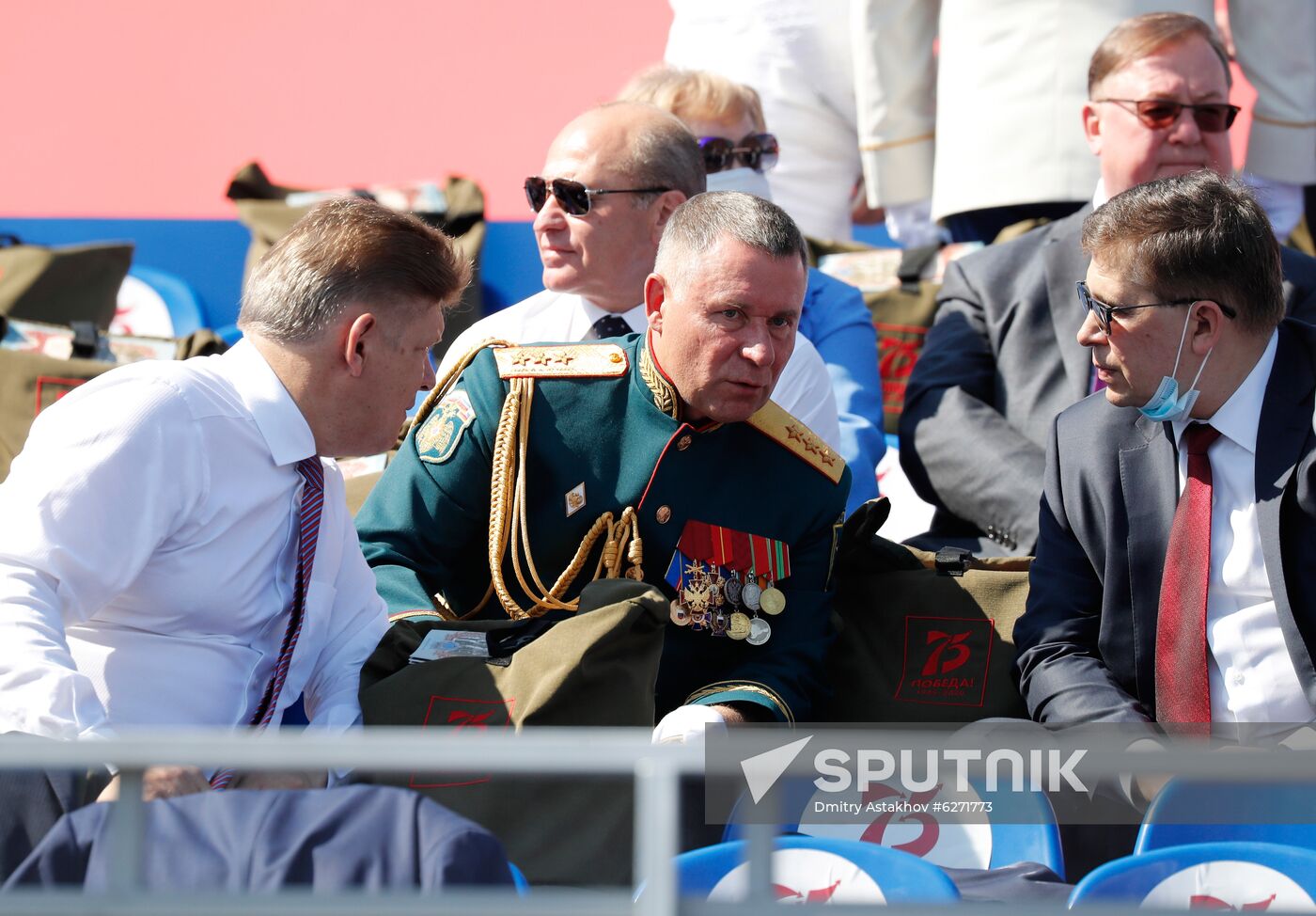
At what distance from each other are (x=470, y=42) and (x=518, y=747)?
5.91 meters

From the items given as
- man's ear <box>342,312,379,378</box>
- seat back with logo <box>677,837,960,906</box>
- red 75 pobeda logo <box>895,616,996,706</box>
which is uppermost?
man's ear <box>342,312,379,378</box>

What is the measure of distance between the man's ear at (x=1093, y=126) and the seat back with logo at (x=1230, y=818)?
1996 millimetres

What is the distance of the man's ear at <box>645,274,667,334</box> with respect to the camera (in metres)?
3.06

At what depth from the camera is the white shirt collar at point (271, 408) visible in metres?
2.54

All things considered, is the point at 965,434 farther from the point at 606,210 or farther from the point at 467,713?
the point at 467,713

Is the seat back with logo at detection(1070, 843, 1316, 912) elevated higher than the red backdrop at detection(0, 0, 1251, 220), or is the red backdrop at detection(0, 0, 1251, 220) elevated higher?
the red backdrop at detection(0, 0, 1251, 220)

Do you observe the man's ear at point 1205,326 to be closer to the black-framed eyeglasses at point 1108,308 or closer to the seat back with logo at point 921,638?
the black-framed eyeglasses at point 1108,308

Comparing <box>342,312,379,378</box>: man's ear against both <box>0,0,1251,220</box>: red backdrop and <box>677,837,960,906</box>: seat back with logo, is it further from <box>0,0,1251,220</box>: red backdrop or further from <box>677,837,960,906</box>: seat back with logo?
<box>0,0,1251,220</box>: red backdrop

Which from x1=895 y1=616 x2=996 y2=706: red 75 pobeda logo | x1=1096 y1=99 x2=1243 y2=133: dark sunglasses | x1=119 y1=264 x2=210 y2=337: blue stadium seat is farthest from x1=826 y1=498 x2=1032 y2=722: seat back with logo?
x1=119 y1=264 x2=210 y2=337: blue stadium seat

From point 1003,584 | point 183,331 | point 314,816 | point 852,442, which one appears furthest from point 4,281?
point 314,816

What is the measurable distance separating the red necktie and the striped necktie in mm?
1398

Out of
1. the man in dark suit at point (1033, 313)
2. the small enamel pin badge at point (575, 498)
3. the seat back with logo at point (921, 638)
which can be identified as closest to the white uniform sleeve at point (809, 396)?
the man in dark suit at point (1033, 313)

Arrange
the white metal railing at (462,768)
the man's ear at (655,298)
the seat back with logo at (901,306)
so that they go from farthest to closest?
the seat back with logo at (901,306)
the man's ear at (655,298)
the white metal railing at (462,768)

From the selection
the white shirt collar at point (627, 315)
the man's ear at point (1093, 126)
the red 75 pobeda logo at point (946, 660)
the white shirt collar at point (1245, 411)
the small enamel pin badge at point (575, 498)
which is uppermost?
the man's ear at point (1093, 126)
